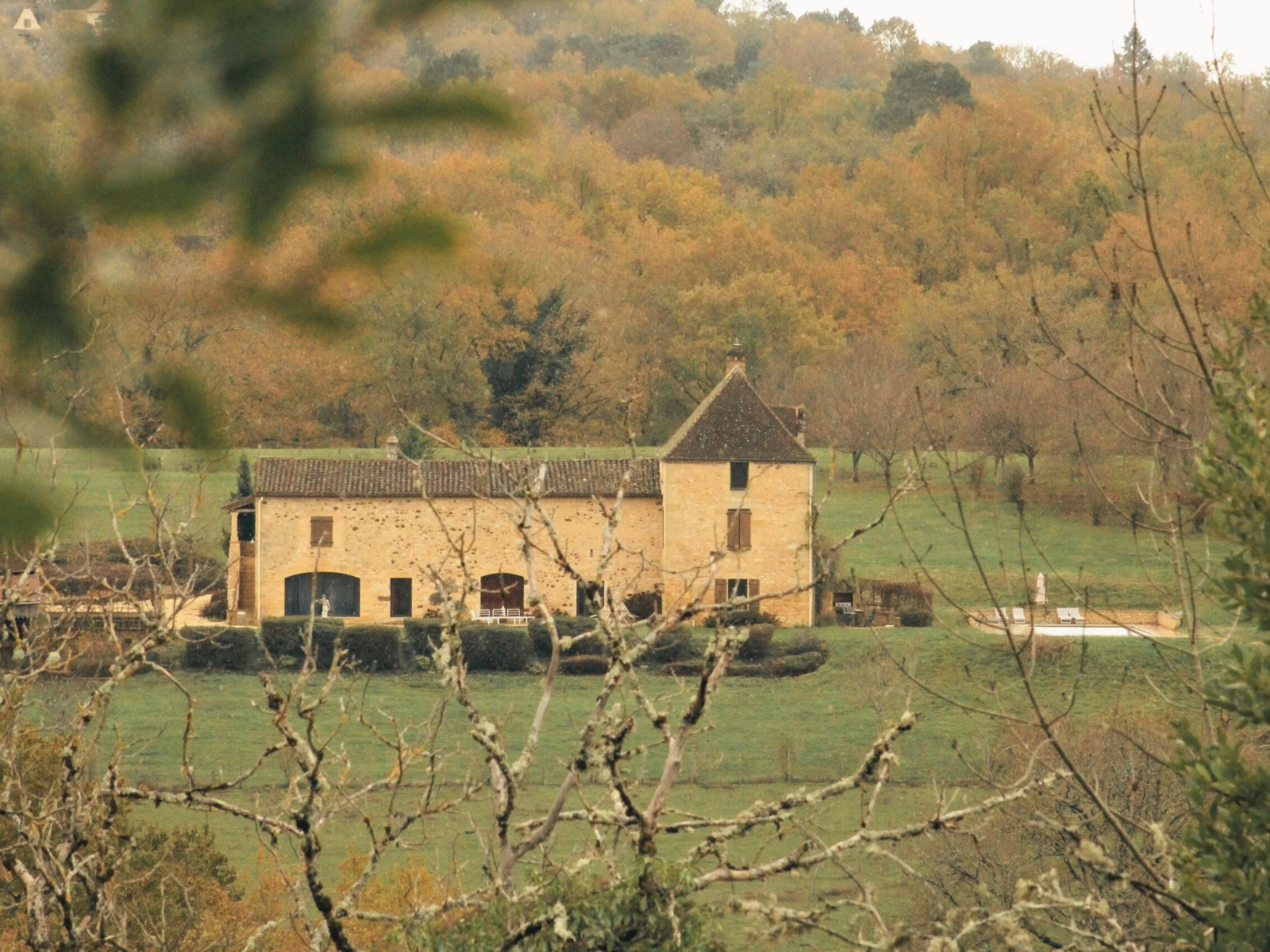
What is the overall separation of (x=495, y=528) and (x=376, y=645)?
4.05 meters

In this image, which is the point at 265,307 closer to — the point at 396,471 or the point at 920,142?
the point at 396,471

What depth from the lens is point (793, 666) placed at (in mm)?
31172

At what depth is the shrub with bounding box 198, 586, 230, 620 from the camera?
3369cm

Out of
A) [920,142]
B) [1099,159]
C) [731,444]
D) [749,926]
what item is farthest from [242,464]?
[920,142]

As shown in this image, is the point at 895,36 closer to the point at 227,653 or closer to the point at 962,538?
the point at 962,538

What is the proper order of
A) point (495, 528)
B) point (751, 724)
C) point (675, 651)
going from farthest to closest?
point (495, 528)
point (675, 651)
point (751, 724)

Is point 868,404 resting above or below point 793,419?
above

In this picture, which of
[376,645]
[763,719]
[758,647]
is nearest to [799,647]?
[758,647]

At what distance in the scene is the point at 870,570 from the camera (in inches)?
1545

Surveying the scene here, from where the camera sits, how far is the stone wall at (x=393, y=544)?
32.9 metres

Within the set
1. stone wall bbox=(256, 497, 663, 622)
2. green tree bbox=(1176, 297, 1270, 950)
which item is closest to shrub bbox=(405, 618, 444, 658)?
stone wall bbox=(256, 497, 663, 622)

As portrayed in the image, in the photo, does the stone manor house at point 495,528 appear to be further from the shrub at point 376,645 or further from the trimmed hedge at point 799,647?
the shrub at point 376,645

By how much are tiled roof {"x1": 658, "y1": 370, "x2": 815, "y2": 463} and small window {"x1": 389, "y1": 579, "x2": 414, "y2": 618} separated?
231 inches

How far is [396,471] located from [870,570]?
476 inches
